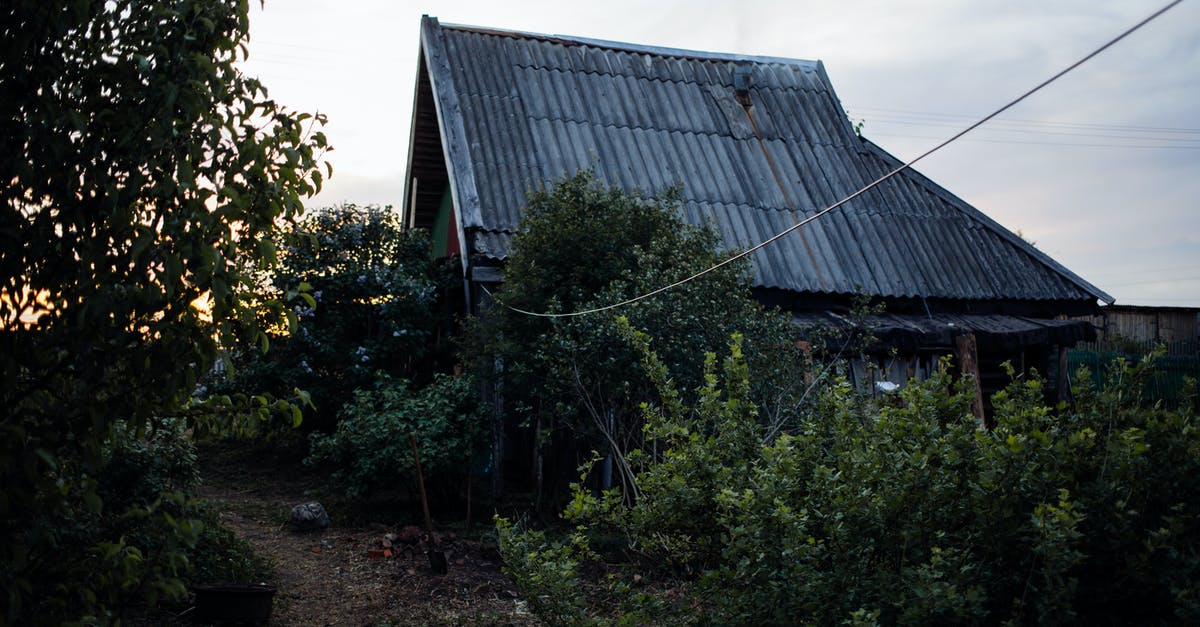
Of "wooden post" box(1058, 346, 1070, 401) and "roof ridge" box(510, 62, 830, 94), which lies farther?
"roof ridge" box(510, 62, 830, 94)

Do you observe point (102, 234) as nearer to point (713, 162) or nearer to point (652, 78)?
point (713, 162)

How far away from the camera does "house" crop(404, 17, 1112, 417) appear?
11797 mm

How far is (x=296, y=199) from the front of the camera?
2832mm

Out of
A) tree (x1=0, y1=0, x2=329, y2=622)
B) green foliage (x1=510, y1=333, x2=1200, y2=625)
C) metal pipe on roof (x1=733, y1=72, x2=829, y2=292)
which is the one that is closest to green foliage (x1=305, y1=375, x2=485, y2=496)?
metal pipe on roof (x1=733, y1=72, x2=829, y2=292)

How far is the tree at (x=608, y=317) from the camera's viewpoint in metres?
8.31

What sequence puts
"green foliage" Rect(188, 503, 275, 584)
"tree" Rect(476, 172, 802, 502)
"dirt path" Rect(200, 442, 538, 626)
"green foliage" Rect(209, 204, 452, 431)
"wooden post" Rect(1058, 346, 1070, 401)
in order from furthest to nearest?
"wooden post" Rect(1058, 346, 1070, 401), "green foliage" Rect(209, 204, 452, 431), "tree" Rect(476, 172, 802, 502), "green foliage" Rect(188, 503, 275, 584), "dirt path" Rect(200, 442, 538, 626)

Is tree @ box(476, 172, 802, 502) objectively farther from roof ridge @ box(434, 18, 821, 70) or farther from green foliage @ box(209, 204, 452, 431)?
roof ridge @ box(434, 18, 821, 70)

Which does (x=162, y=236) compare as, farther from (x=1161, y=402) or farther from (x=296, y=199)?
(x=1161, y=402)

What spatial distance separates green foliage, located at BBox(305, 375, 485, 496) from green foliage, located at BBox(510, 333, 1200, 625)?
5.42 m

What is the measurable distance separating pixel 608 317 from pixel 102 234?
5982mm

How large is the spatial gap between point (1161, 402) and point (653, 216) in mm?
6210

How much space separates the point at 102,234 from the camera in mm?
2568

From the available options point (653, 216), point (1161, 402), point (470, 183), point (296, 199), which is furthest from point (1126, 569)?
point (470, 183)

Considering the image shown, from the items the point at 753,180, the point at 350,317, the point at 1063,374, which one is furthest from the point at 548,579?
the point at 1063,374
